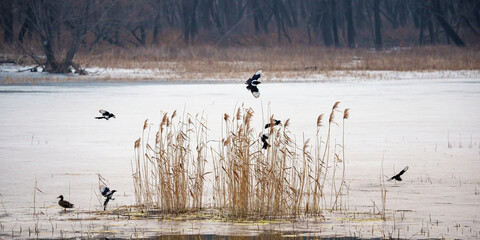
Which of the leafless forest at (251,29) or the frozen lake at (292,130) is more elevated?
the leafless forest at (251,29)

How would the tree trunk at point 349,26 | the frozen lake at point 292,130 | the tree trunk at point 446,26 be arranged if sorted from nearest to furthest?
the frozen lake at point 292,130, the tree trunk at point 446,26, the tree trunk at point 349,26

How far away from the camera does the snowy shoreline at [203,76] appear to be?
82.9 ft

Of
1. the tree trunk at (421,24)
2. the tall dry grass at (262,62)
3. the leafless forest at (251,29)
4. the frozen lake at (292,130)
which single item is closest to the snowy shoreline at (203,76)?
the tall dry grass at (262,62)

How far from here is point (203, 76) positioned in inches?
1055

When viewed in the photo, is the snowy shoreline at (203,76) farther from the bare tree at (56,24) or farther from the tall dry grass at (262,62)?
the tall dry grass at (262,62)

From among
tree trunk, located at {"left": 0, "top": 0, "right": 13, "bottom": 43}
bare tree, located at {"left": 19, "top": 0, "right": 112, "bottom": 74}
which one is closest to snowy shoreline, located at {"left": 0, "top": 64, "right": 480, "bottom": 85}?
bare tree, located at {"left": 19, "top": 0, "right": 112, "bottom": 74}

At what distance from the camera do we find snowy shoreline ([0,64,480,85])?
2528cm

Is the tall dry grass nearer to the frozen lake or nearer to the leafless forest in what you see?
the leafless forest

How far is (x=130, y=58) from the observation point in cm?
3628

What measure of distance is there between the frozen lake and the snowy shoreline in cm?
157

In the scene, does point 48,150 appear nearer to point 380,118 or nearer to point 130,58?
point 380,118

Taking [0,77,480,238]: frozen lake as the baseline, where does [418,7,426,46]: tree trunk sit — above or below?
above

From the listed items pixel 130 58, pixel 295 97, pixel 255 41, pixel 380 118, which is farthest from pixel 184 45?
pixel 380 118

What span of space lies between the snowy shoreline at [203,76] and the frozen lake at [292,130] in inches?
61.8
